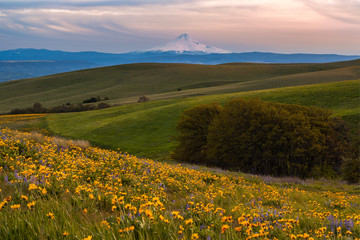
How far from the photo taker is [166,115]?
6444cm

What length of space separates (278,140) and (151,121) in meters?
35.9

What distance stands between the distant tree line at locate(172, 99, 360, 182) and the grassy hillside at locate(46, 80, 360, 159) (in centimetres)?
1130

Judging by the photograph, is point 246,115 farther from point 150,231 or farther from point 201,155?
point 150,231

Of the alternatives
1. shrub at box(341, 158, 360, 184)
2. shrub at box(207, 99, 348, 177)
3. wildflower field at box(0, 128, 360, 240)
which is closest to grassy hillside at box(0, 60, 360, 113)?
shrub at box(207, 99, 348, 177)

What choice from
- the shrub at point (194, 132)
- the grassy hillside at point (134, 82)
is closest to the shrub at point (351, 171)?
the shrub at point (194, 132)

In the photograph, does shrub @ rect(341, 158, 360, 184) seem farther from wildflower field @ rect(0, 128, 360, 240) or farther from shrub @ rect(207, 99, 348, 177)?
wildflower field @ rect(0, 128, 360, 240)

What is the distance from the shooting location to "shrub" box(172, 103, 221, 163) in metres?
37.8

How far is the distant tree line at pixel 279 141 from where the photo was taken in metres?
29.4

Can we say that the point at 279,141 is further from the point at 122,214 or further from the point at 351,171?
the point at 122,214

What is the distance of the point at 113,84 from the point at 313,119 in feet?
479

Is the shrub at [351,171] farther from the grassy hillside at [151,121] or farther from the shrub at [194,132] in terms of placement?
the shrub at [194,132]

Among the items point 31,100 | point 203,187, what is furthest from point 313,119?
point 31,100

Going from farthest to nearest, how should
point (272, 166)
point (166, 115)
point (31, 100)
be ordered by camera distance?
point (31, 100) < point (166, 115) < point (272, 166)

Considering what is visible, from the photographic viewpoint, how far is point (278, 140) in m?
30.1
